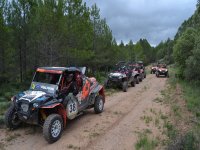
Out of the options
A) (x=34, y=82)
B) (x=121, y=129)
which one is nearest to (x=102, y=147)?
(x=121, y=129)

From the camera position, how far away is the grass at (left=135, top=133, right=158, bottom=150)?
6391mm

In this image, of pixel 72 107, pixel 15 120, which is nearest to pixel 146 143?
pixel 72 107

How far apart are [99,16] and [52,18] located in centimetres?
1091

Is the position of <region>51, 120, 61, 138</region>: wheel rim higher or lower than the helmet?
lower

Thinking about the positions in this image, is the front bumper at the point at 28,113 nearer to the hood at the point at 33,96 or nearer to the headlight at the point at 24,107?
the headlight at the point at 24,107

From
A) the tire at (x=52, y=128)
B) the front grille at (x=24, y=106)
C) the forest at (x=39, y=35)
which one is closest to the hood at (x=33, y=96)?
the front grille at (x=24, y=106)

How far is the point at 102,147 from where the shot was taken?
6.50 meters

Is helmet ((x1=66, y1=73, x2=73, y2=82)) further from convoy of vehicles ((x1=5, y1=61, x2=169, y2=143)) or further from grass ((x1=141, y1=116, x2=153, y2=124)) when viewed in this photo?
grass ((x1=141, y1=116, x2=153, y2=124))

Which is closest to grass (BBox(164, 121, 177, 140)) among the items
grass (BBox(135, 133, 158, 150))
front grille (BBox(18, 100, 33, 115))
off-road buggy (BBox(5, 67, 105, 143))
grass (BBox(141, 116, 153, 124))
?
grass (BBox(135, 133, 158, 150))

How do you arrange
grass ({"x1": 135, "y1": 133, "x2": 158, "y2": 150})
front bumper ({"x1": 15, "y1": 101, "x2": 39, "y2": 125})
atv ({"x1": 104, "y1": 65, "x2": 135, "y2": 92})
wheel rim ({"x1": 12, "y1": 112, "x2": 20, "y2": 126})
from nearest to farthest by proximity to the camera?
grass ({"x1": 135, "y1": 133, "x2": 158, "y2": 150})
front bumper ({"x1": 15, "y1": 101, "x2": 39, "y2": 125})
wheel rim ({"x1": 12, "y1": 112, "x2": 20, "y2": 126})
atv ({"x1": 104, "y1": 65, "x2": 135, "y2": 92})

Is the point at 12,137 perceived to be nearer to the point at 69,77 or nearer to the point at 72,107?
the point at 72,107

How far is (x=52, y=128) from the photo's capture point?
6.77 meters

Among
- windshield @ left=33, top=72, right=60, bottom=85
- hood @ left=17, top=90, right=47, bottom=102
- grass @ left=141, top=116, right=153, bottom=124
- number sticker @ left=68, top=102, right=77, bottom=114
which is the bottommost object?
grass @ left=141, top=116, right=153, bottom=124

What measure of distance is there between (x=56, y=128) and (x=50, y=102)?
761 mm
